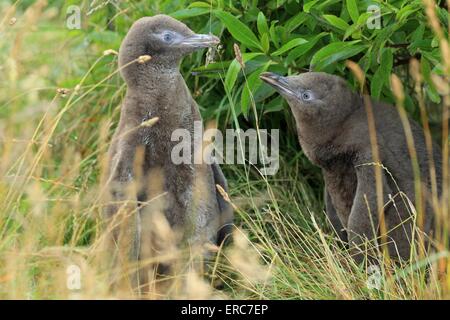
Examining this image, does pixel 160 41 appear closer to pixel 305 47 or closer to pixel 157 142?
pixel 157 142

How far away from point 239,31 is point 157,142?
0.87 m

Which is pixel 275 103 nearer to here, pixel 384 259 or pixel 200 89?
pixel 200 89

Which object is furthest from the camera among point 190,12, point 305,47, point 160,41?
point 190,12

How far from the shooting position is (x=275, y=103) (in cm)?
674

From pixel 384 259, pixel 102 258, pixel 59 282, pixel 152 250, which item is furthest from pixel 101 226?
pixel 384 259

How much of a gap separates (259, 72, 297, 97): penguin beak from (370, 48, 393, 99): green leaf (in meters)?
0.47

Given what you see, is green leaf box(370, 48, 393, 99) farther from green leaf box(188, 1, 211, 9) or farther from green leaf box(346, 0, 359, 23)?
green leaf box(188, 1, 211, 9)

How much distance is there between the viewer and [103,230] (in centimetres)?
576

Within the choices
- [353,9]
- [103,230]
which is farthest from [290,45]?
[103,230]

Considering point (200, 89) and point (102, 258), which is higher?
point (200, 89)

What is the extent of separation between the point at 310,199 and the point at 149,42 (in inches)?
76.7

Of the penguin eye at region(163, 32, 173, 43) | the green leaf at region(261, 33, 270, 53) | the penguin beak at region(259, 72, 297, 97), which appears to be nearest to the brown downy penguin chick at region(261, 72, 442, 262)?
the penguin beak at region(259, 72, 297, 97)

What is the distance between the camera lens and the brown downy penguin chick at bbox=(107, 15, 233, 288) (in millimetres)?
5715
